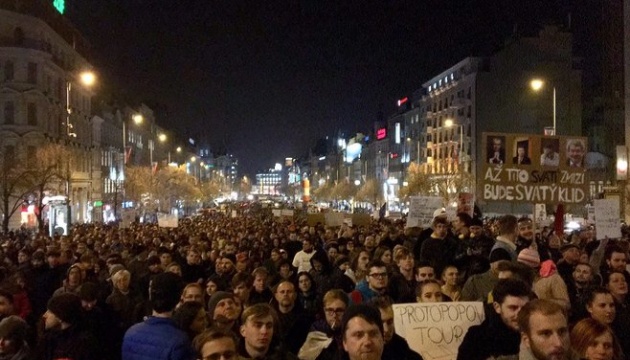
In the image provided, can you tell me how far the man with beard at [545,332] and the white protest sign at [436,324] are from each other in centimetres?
224

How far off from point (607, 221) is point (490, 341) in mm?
9202

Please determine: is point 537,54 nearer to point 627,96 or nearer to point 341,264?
point 627,96

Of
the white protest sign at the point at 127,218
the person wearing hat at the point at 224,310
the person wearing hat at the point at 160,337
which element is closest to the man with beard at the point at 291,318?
the person wearing hat at the point at 224,310

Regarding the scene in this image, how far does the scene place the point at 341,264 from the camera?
1207cm

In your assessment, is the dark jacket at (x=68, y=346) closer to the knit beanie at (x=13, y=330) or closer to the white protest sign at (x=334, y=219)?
the knit beanie at (x=13, y=330)

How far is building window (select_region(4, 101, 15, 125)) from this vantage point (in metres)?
52.1

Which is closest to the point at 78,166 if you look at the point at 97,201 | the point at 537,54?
the point at 97,201

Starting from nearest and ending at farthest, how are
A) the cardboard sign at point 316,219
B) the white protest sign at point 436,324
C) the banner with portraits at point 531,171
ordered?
the white protest sign at point 436,324 < the banner with portraits at point 531,171 < the cardboard sign at point 316,219

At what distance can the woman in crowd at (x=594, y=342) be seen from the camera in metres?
4.96

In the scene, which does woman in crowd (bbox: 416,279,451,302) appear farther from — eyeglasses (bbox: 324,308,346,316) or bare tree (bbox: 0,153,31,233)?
bare tree (bbox: 0,153,31,233)

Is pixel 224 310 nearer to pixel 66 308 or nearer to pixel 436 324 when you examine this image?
pixel 66 308

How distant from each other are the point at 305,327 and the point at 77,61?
64953 millimetres

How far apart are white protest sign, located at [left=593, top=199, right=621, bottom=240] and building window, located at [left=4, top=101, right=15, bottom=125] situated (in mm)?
45841

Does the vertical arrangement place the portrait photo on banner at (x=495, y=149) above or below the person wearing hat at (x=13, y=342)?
above
